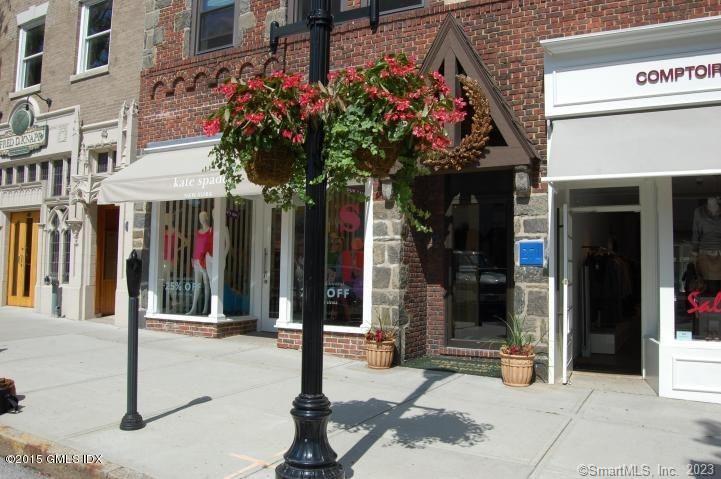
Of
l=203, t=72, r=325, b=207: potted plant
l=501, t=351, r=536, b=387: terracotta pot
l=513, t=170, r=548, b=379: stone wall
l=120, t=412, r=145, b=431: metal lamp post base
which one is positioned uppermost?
l=203, t=72, r=325, b=207: potted plant

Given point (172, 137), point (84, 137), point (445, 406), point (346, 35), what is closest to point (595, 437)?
point (445, 406)

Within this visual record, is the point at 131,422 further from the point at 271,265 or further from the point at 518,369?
the point at 271,265

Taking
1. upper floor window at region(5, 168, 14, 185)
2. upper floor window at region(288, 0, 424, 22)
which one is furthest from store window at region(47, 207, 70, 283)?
upper floor window at region(288, 0, 424, 22)

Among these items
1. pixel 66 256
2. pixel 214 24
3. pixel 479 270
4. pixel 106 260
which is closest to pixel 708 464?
pixel 479 270

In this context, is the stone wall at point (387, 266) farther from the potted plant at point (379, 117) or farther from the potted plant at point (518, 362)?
the potted plant at point (379, 117)

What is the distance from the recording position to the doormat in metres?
7.94

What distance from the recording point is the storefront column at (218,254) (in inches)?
412

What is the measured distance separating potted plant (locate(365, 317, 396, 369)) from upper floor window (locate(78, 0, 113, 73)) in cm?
930

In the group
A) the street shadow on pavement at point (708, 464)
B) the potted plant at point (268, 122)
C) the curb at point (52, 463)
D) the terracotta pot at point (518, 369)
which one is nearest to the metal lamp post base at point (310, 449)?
the curb at point (52, 463)

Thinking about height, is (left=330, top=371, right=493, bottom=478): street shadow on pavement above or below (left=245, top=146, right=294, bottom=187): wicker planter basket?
below

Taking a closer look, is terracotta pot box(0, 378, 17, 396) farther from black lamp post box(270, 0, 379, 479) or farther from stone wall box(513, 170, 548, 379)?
stone wall box(513, 170, 548, 379)

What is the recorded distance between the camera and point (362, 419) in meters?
5.68

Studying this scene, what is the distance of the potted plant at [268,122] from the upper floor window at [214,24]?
721 centimetres
